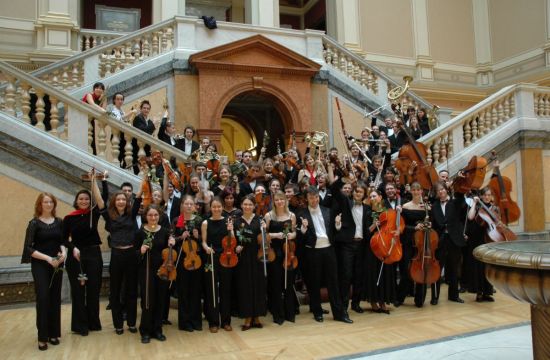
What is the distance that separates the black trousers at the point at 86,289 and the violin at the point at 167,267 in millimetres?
752

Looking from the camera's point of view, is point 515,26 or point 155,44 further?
point 515,26

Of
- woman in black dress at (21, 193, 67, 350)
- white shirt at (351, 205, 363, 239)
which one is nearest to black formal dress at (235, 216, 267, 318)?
white shirt at (351, 205, 363, 239)

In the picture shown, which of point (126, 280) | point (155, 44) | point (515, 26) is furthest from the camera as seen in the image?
point (515, 26)

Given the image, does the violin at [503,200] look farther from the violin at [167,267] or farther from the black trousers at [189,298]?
the violin at [167,267]

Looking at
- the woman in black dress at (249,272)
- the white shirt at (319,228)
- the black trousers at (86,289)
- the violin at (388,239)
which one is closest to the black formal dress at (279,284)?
the woman in black dress at (249,272)

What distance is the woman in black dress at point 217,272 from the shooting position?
466cm

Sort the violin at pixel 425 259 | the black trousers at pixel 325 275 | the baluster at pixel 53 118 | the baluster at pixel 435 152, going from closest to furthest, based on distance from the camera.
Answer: the black trousers at pixel 325 275 < the violin at pixel 425 259 < the baluster at pixel 53 118 < the baluster at pixel 435 152

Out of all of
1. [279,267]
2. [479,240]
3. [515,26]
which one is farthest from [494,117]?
[515,26]

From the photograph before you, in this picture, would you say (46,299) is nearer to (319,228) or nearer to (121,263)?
(121,263)

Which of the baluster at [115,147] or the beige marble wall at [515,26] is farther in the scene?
the beige marble wall at [515,26]

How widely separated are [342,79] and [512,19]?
9981 millimetres

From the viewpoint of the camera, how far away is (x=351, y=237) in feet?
17.1

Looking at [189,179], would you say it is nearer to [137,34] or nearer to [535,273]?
[535,273]

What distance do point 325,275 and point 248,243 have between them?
3.18ft
